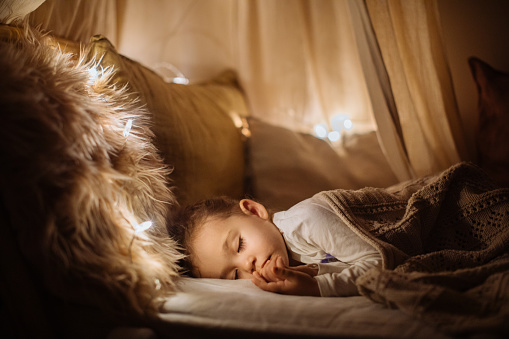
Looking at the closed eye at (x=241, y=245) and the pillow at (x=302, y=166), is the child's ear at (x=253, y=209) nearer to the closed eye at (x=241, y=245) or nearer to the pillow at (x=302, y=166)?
the closed eye at (x=241, y=245)

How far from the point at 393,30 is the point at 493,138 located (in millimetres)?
610

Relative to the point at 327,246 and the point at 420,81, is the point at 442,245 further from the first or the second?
the point at 420,81

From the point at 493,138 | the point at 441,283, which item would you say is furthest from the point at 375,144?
the point at 441,283

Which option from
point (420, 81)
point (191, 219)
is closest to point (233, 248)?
point (191, 219)

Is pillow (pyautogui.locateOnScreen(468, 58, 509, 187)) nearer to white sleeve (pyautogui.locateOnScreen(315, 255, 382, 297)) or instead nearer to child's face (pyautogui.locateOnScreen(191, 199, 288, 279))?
white sleeve (pyautogui.locateOnScreen(315, 255, 382, 297))

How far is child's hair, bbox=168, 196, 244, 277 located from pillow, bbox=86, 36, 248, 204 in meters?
0.09

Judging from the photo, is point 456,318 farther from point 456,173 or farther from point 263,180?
point 263,180

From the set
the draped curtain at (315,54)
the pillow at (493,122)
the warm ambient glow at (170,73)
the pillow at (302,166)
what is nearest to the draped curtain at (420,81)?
the draped curtain at (315,54)

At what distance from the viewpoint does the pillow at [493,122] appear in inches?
54.5

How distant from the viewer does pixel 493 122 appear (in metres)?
1.46

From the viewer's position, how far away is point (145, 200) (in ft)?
2.97

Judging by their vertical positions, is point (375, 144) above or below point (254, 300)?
above

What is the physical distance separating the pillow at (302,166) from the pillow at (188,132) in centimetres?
9

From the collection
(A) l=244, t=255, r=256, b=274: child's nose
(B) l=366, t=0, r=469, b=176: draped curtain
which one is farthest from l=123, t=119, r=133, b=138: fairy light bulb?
(B) l=366, t=0, r=469, b=176: draped curtain
